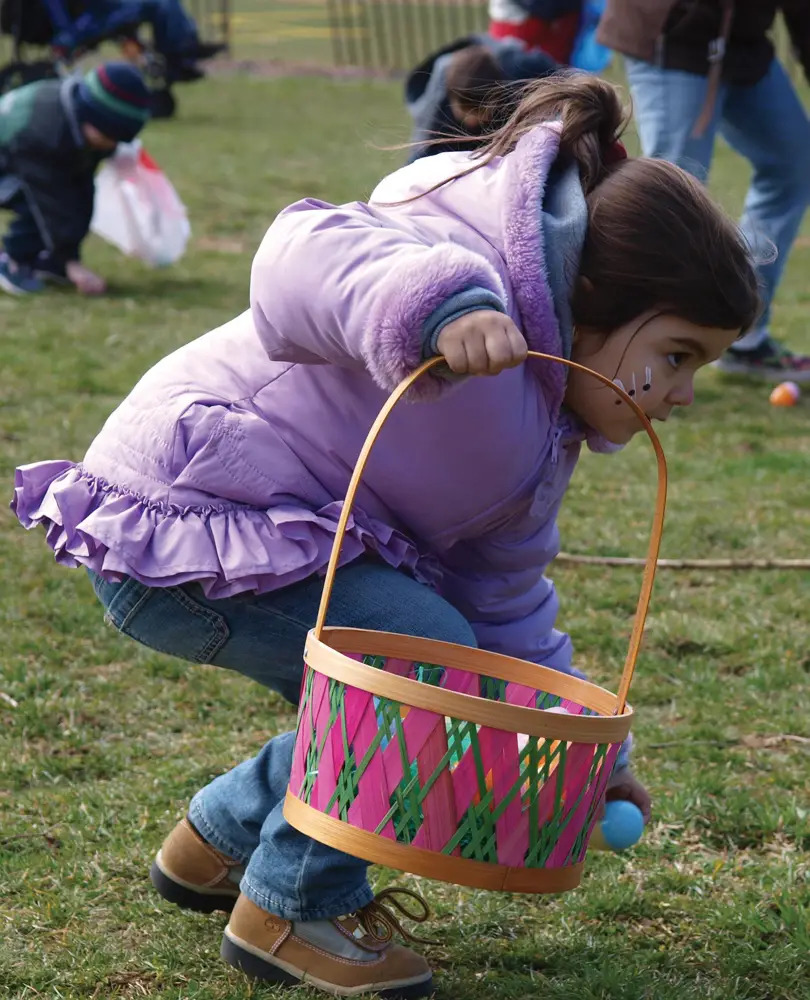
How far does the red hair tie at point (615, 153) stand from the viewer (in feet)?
7.11

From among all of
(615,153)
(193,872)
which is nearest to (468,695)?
(193,872)

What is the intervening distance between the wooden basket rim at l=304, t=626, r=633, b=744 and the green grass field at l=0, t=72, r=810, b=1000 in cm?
44

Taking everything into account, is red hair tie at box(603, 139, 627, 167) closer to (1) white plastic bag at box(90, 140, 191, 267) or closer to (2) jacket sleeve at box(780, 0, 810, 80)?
(2) jacket sleeve at box(780, 0, 810, 80)

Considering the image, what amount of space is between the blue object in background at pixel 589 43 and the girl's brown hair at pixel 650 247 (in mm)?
4468

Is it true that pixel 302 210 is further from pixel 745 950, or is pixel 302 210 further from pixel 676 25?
pixel 676 25

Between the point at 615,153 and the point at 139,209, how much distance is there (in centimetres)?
546

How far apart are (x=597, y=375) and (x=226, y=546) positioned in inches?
21.5

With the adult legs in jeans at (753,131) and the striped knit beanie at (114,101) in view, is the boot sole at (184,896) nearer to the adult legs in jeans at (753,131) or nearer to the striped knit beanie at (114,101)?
the adult legs in jeans at (753,131)

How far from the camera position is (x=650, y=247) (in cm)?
200

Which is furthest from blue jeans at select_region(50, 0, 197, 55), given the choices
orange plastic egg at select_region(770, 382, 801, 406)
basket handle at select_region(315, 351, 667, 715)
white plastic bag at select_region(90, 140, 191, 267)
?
basket handle at select_region(315, 351, 667, 715)

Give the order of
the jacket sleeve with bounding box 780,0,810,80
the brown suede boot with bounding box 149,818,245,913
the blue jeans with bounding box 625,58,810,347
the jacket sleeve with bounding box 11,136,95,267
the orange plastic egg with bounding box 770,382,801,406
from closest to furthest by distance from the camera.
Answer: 1. the brown suede boot with bounding box 149,818,245,913
2. the blue jeans with bounding box 625,58,810,347
3. the jacket sleeve with bounding box 780,0,810,80
4. the orange plastic egg with bounding box 770,382,801,406
5. the jacket sleeve with bounding box 11,136,95,267

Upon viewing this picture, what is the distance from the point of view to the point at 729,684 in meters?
3.20

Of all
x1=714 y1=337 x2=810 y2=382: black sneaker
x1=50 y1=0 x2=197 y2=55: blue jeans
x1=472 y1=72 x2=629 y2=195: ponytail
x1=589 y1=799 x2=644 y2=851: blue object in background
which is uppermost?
x1=472 y1=72 x2=629 y2=195: ponytail

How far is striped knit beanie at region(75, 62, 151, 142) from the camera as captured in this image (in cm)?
672
